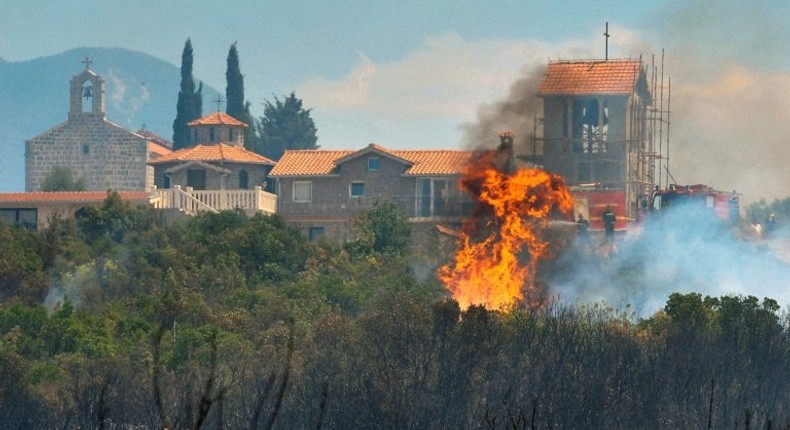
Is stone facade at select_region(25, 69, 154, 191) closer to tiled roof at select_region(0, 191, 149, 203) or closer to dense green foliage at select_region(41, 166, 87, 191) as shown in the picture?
dense green foliage at select_region(41, 166, 87, 191)

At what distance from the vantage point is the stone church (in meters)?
121

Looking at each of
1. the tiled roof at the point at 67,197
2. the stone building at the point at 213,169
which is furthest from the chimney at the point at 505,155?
the stone building at the point at 213,169

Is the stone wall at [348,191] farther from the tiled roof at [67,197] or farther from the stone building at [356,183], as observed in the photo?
the tiled roof at [67,197]

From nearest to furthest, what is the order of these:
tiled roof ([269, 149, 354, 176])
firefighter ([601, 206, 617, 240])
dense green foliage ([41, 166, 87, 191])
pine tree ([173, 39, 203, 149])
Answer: firefighter ([601, 206, 617, 240]) < tiled roof ([269, 149, 354, 176]) < dense green foliage ([41, 166, 87, 191]) < pine tree ([173, 39, 203, 149])

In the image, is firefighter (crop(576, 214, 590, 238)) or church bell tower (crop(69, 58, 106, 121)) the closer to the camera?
firefighter (crop(576, 214, 590, 238))

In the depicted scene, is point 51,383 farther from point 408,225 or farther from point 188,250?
point 408,225

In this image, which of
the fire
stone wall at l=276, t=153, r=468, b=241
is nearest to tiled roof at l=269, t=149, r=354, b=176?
stone wall at l=276, t=153, r=468, b=241

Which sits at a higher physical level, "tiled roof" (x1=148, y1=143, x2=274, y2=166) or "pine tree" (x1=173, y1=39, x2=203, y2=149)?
"pine tree" (x1=173, y1=39, x2=203, y2=149)

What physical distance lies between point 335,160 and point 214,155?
897cm

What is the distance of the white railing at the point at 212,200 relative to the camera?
98.2 m

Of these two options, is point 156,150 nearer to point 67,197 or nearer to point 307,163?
point 307,163

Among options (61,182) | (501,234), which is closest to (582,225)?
(501,234)

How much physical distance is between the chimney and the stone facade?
49.5m

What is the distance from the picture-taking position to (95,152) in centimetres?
12256
